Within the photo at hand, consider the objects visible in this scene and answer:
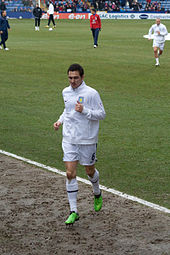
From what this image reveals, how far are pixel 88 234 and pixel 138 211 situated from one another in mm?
1094

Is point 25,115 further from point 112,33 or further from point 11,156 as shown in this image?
point 112,33

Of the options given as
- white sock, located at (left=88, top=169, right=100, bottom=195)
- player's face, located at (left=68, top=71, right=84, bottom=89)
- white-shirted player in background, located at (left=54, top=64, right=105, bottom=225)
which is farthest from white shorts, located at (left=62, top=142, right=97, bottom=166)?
player's face, located at (left=68, top=71, right=84, bottom=89)

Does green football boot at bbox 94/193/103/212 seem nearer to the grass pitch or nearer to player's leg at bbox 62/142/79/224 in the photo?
player's leg at bbox 62/142/79/224

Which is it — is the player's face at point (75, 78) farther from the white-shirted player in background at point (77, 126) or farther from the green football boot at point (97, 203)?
the green football boot at point (97, 203)

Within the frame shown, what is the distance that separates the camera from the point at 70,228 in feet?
23.0

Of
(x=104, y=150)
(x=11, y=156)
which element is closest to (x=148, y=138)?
(x=104, y=150)

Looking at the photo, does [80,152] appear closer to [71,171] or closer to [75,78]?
[71,171]

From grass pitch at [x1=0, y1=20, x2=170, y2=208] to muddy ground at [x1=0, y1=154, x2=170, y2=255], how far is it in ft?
2.39

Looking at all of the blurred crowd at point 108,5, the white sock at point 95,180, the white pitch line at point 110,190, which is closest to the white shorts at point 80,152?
the white sock at point 95,180

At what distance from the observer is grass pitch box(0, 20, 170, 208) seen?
9.79 metres

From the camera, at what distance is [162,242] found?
647 centimetres

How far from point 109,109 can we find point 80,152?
846 cm

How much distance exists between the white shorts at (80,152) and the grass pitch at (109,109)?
1.54m

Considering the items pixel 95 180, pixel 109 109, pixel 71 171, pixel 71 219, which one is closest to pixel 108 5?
pixel 109 109
